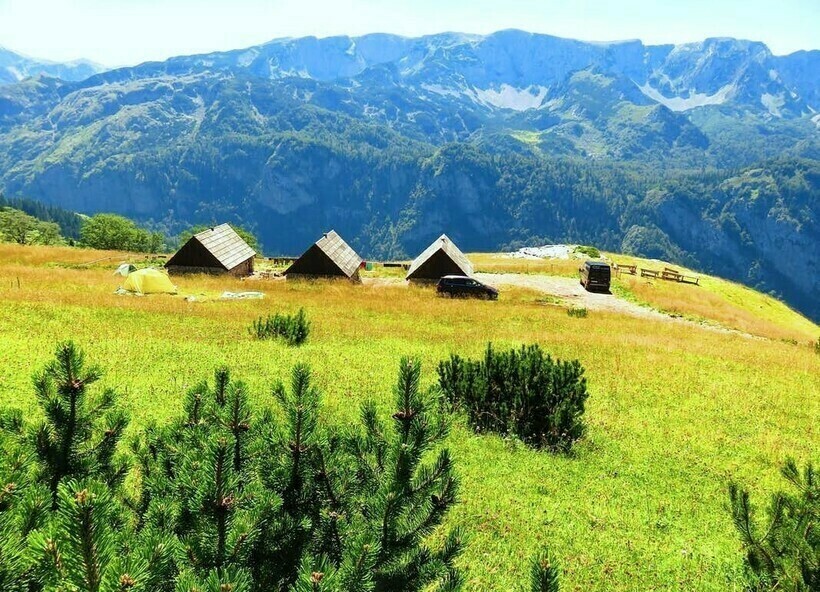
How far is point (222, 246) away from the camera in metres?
53.4

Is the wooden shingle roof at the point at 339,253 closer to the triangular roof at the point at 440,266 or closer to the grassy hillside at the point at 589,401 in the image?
the triangular roof at the point at 440,266

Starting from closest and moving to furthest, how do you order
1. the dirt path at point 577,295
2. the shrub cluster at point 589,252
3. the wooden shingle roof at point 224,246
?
1. the dirt path at point 577,295
2. the wooden shingle roof at point 224,246
3. the shrub cluster at point 589,252

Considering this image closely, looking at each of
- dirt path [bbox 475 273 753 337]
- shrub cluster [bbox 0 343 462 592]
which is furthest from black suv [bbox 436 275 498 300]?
shrub cluster [bbox 0 343 462 592]

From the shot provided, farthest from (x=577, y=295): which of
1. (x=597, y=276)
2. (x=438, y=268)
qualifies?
(x=438, y=268)

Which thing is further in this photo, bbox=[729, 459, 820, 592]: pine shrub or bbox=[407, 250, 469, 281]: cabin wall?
bbox=[407, 250, 469, 281]: cabin wall

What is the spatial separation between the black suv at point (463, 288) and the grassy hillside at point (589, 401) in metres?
8.63

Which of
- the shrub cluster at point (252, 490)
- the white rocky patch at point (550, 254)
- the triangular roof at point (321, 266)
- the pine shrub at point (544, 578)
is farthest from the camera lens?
the white rocky patch at point (550, 254)

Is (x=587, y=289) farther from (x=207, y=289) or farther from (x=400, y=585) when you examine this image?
(x=400, y=585)

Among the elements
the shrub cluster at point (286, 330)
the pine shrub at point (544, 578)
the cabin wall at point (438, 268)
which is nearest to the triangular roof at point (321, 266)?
the cabin wall at point (438, 268)

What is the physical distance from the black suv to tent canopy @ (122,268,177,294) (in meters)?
21.4

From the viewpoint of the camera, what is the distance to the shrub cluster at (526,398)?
14.2 meters

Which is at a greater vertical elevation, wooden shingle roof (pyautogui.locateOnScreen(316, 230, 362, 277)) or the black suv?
wooden shingle roof (pyautogui.locateOnScreen(316, 230, 362, 277))

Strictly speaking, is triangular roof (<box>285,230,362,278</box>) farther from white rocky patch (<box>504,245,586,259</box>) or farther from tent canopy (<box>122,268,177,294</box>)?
white rocky patch (<box>504,245,586,259</box>)

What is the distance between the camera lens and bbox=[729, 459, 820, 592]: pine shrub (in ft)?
17.1
